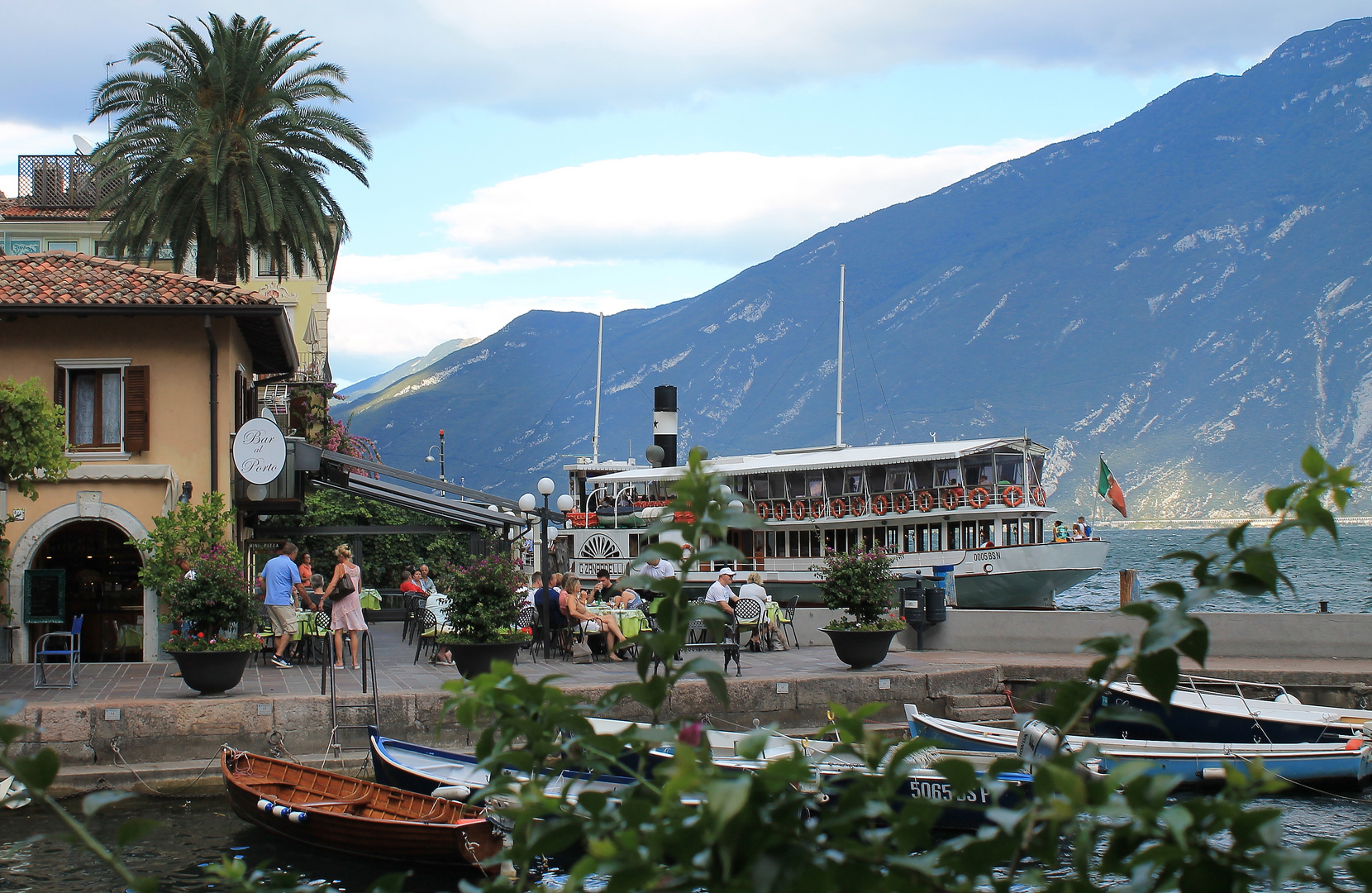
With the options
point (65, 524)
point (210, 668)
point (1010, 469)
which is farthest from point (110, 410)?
point (1010, 469)

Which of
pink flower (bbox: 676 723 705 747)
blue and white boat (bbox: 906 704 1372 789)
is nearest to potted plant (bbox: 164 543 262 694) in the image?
blue and white boat (bbox: 906 704 1372 789)

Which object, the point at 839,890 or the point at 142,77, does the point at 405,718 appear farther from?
the point at 142,77

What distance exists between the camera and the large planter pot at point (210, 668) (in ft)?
44.9

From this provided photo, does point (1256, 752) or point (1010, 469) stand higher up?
point (1010, 469)

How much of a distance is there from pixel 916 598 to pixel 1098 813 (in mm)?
20429

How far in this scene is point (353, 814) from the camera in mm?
10922

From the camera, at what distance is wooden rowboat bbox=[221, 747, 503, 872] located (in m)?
10.4

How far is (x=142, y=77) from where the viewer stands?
942 inches

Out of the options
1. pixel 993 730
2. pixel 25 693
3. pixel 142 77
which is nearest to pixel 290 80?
pixel 142 77

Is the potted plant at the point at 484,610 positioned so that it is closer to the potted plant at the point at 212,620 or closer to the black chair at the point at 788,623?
the potted plant at the point at 212,620

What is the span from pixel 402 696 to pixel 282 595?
340 centimetres

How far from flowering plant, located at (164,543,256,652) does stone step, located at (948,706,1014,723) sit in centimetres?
944

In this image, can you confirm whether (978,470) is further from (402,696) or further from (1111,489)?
(402,696)

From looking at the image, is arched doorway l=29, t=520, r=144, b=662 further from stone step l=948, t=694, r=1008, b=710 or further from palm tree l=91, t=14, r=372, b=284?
stone step l=948, t=694, r=1008, b=710
